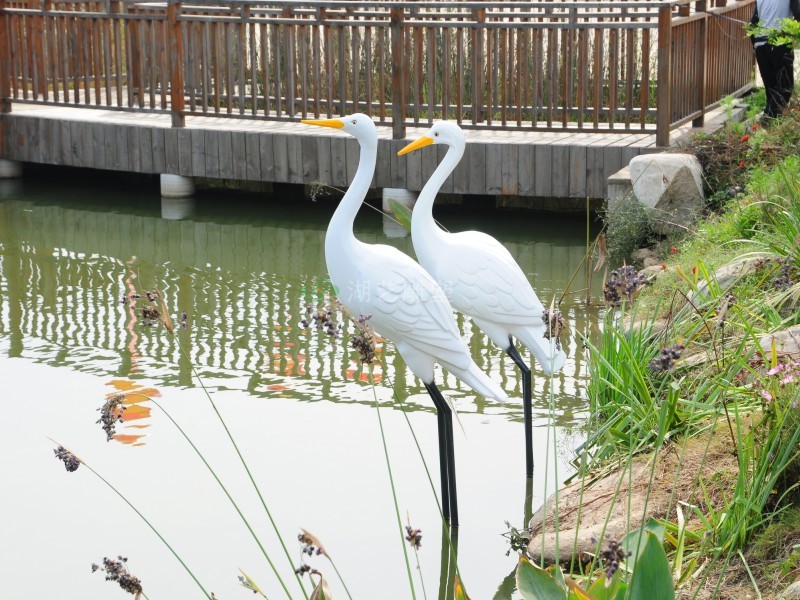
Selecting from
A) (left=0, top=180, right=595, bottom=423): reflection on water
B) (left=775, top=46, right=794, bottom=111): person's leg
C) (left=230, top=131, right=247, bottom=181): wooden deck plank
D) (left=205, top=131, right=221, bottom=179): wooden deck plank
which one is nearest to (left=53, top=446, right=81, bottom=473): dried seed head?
(left=0, top=180, right=595, bottom=423): reflection on water

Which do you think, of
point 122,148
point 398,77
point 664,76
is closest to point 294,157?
point 398,77

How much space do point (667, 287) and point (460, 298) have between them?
1869 mm

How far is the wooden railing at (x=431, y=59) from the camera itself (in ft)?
27.9

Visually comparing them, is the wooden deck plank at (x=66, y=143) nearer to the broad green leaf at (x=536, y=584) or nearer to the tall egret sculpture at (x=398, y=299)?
the tall egret sculpture at (x=398, y=299)

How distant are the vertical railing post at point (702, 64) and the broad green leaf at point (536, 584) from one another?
7372mm

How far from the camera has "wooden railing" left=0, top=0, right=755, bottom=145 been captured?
8.51m

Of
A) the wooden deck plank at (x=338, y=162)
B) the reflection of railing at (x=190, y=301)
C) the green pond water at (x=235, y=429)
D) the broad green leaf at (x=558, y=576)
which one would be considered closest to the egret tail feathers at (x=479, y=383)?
the green pond water at (x=235, y=429)

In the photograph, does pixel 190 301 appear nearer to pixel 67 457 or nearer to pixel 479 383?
pixel 479 383

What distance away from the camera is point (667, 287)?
5852mm

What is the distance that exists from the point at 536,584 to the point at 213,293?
5.17m

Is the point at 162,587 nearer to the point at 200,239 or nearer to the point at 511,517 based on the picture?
the point at 511,517

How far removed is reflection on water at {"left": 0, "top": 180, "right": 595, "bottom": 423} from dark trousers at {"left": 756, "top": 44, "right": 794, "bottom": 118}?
203 cm

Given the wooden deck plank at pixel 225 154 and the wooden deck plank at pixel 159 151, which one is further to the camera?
the wooden deck plank at pixel 159 151

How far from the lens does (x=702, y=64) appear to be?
928cm
